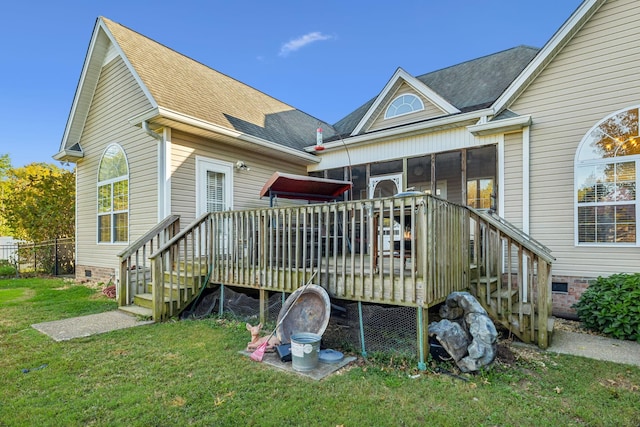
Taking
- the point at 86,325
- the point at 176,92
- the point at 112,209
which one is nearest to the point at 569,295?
the point at 86,325

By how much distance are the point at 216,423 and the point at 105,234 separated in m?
8.15

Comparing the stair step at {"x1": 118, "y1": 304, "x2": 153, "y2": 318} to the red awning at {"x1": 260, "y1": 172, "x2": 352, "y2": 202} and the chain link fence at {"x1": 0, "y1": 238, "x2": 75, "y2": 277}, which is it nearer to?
the red awning at {"x1": 260, "y1": 172, "x2": 352, "y2": 202}

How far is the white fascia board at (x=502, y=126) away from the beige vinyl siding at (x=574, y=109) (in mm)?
308

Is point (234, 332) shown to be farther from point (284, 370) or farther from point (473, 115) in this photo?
point (473, 115)

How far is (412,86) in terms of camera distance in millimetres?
8812

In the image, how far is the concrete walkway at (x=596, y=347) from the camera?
4055mm

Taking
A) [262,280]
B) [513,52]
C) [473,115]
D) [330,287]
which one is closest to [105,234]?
[262,280]

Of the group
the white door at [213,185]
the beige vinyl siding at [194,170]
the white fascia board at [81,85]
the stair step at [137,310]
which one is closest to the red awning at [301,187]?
the white door at [213,185]

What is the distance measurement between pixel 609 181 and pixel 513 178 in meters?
1.48

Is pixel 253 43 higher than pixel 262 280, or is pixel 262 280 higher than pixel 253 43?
pixel 253 43

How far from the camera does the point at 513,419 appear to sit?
268 cm

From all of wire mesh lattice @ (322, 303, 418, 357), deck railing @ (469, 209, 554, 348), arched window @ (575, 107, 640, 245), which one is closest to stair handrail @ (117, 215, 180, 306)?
wire mesh lattice @ (322, 303, 418, 357)

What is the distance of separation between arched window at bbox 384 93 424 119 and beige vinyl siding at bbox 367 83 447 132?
78mm

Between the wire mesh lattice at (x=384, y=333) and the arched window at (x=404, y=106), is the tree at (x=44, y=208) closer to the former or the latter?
the arched window at (x=404, y=106)
